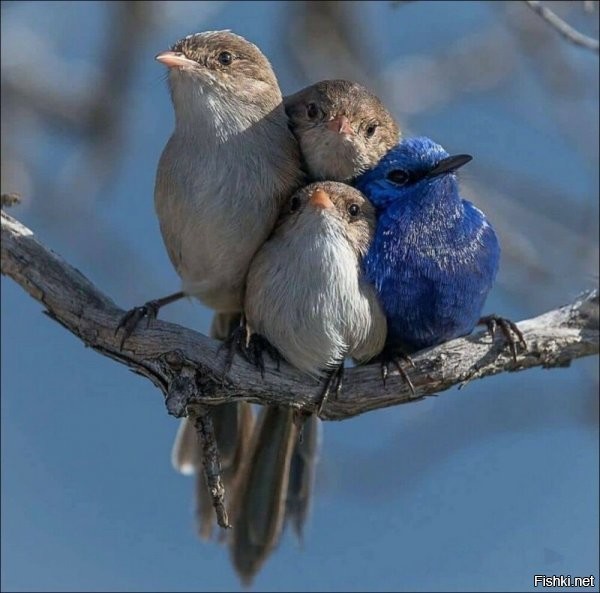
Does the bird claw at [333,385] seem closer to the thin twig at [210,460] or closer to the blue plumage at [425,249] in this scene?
the blue plumage at [425,249]

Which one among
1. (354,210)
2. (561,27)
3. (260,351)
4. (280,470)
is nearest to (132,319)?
(260,351)

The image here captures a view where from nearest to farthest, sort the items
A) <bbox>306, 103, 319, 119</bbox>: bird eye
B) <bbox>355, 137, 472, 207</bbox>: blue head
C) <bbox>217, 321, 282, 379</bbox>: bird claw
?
<bbox>217, 321, 282, 379</bbox>: bird claw, <bbox>355, 137, 472, 207</bbox>: blue head, <bbox>306, 103, 319, 119</bbox>: bird eye

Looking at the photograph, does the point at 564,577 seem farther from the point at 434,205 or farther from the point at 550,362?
the point at 434,205

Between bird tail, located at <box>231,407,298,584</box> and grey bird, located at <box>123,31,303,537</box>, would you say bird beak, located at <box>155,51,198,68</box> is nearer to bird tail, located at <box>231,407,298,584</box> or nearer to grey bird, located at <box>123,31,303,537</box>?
grey bird, located at <box>123,31,303,537</box>

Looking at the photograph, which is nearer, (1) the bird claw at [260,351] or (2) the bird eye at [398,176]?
(1) the bird claw at [260,351]

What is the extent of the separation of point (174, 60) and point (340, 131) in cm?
79

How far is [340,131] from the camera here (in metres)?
5.30

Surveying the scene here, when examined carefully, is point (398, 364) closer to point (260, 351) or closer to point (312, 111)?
point (260, 351)

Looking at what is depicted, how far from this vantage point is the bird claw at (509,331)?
5.49m

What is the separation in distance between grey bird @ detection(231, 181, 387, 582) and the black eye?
0.71 m

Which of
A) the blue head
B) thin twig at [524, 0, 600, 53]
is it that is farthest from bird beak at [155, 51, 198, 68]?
thin twig at [524, 0, 600, 53]

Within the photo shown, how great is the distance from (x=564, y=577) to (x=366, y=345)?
1376 mm

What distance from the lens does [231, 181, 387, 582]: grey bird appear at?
16.3ft

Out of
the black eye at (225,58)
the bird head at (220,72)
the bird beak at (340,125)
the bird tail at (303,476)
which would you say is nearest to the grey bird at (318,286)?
the bird beak at (340,125)
